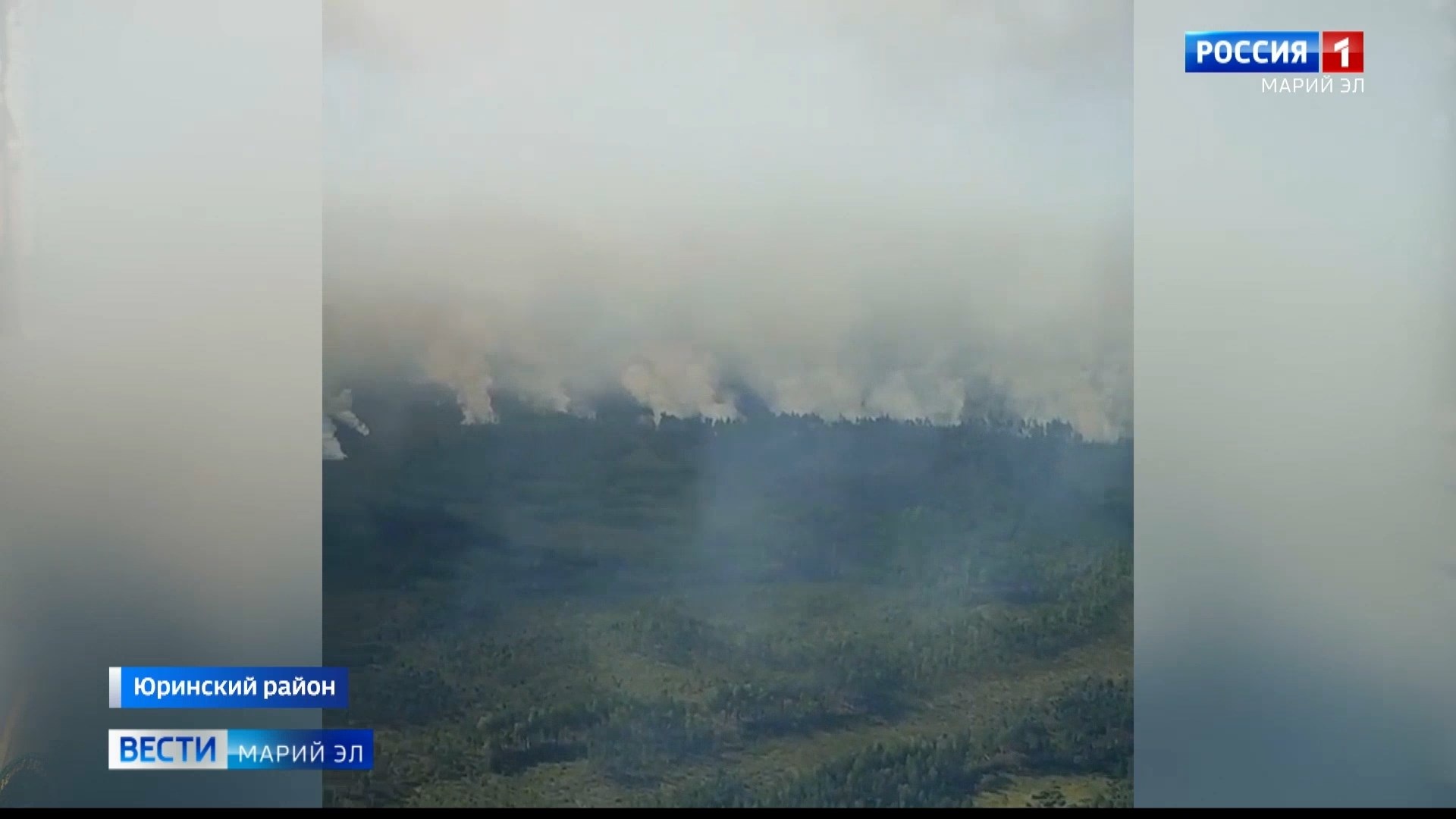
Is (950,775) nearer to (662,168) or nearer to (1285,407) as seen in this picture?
(1285,407)

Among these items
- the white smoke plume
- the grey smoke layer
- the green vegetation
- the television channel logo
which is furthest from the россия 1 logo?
the green vegetation

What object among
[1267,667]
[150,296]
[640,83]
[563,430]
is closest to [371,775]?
[563,430]

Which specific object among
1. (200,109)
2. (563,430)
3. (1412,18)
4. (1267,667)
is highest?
(1412,18)

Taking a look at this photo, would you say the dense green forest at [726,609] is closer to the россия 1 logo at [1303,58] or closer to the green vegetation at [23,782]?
the green vegetation at [23,782]

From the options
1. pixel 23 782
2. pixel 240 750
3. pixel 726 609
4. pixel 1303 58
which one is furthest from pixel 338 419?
pixel 1303 58

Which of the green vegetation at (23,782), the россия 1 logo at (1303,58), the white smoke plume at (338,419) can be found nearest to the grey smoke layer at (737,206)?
the white smoke plume at (338,419)

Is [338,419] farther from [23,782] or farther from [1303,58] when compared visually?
[1303,58]
